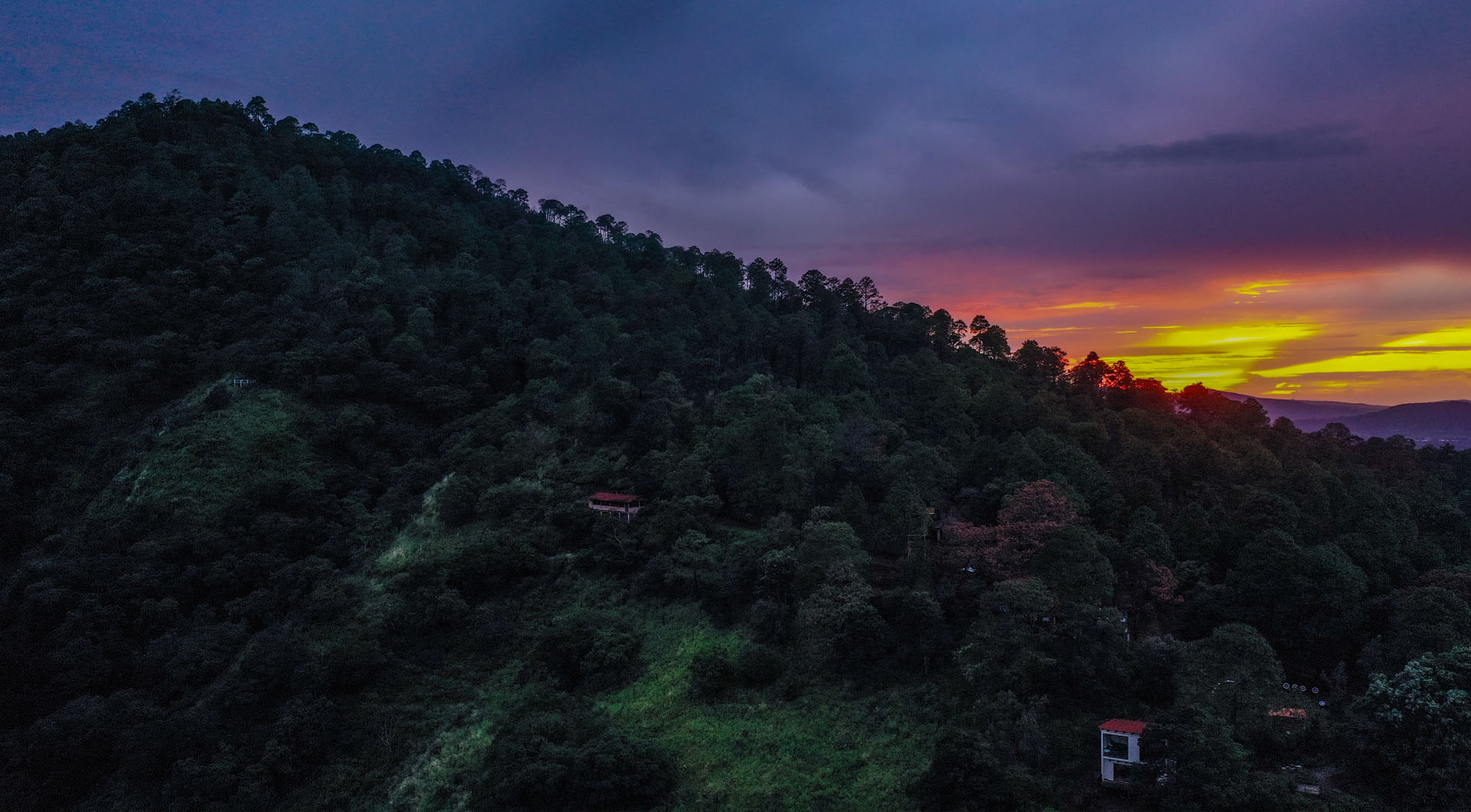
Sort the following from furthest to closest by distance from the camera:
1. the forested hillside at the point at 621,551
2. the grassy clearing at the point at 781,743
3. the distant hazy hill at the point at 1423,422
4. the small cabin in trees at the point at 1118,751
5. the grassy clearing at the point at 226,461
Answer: the distant hazy hill at the point at 1423,422
the grassy clearing at the point at 226,461
the forested hillside at the point at 621,551
the grassy clearing at the point at 781,743
the small cabin in trees at the point at 1118,751

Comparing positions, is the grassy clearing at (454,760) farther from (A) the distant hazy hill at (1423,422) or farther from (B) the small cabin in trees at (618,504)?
(A) the distant hazy hill at (1423,422)

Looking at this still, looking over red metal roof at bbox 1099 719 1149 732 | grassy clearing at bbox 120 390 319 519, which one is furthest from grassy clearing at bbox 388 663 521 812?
red metal roof at bbox 1099 719 1149 732

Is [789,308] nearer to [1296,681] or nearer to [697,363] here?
[697,363]

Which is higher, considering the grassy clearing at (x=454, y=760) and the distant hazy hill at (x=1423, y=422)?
the distant hazy hill at (x=1423, y=422)

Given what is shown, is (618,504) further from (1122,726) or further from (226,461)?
(1122,726)

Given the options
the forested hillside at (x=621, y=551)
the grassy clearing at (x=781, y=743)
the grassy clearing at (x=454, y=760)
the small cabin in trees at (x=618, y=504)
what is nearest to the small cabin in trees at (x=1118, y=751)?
the forested hillside at (x=621, y=551)

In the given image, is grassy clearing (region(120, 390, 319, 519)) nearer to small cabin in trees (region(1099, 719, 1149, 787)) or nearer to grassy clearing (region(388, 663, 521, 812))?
grassy clearing (region(388, 663, 521, 812))

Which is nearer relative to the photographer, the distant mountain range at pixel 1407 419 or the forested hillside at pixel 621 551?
the forested hillside at pixel 621 551
